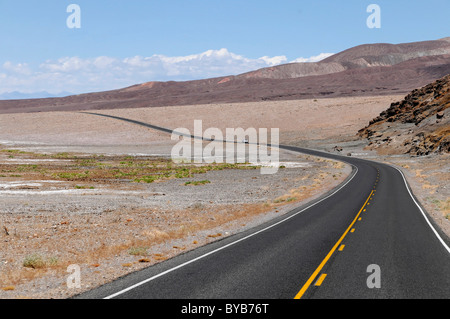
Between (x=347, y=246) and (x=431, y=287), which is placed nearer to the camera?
(x=431, y=287)

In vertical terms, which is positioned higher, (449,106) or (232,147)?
(449,106)

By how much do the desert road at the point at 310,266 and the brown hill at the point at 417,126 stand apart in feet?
203

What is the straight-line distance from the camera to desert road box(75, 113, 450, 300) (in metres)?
10.3

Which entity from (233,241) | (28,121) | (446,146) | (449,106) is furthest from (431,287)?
(28,121)

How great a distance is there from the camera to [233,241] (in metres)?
16.5

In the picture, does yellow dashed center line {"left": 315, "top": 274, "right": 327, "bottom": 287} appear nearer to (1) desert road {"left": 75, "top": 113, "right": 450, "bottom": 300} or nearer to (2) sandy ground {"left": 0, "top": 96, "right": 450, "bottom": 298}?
(1) desert road {"left": 75, "top": 113, "right": 450, "bottom": 300}

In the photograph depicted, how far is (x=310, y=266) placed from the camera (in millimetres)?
12562

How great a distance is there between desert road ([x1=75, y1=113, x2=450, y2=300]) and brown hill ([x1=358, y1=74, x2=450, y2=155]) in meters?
61.7

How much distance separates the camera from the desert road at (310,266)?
33.7 feet

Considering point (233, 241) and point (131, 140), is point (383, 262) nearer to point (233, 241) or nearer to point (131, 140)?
point (233, 241)

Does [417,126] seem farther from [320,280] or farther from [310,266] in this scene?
[320,280]

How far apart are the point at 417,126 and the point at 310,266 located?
307 feet

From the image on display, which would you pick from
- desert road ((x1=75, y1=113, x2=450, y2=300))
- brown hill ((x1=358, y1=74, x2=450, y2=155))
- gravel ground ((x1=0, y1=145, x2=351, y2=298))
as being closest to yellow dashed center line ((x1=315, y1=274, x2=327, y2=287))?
desert road ((x1=75, y1=113, x2=450, y2=300))
